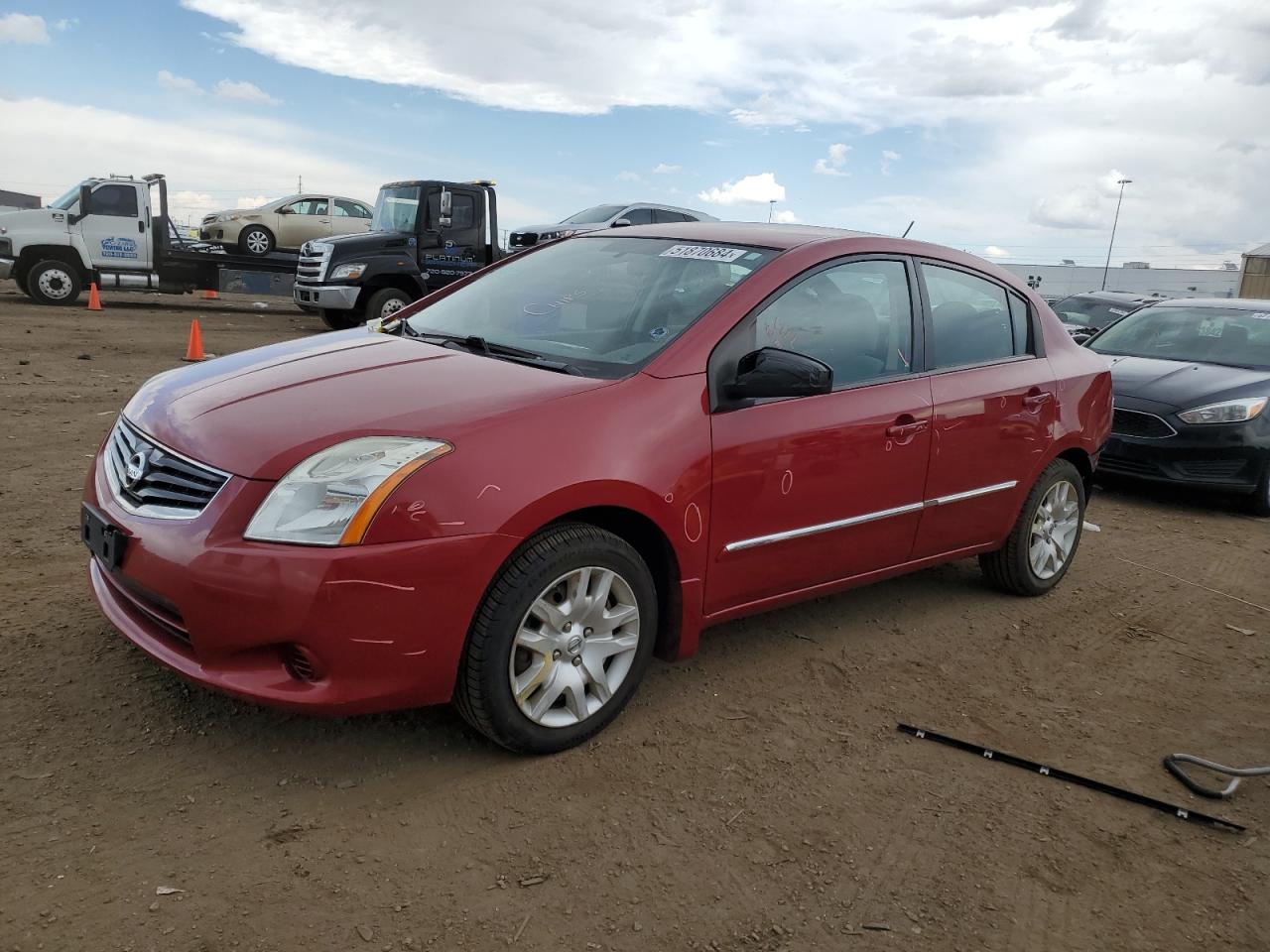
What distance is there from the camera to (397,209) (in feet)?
50.4

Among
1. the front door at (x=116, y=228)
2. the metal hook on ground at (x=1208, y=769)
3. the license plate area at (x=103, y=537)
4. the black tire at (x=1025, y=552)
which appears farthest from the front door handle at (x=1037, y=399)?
the front door at (x=116, y=228)

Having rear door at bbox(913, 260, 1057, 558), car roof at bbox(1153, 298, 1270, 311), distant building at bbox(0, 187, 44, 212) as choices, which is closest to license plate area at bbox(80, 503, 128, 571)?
rear door at bbox(913, 260, 1057, 558)

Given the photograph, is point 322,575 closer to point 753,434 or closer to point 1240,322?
point 753,434

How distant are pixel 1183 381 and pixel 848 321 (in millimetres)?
5067

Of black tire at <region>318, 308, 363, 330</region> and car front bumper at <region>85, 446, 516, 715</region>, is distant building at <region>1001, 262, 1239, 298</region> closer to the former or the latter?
black tire at <region>318, 308, 363, 330</region>

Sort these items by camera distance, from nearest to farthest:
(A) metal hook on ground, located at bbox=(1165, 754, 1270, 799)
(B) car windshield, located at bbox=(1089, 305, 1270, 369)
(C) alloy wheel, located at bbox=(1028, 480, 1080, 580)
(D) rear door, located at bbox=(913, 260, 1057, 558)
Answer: (A) metal hook on ground, located at bbox=(1165, 754, 1270, 799)
(D) rear door, located at bbox=(913, 260, 1057, 558)
(C) alloy wheel, located at bbox=(1028, 480, 1080, 580)
(B) car windshield, located at bbox=(1089, 305, 1270, 369)

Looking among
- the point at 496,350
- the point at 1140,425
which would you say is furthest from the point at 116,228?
the point at 496,350

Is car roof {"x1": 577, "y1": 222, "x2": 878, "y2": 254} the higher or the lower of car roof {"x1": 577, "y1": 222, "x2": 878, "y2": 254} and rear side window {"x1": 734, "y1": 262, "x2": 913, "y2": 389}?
the higher

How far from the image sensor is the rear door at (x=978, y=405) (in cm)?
436

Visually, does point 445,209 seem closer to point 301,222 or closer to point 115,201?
point 115,201

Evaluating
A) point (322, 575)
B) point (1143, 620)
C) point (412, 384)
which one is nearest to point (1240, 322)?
point (1143, 620)

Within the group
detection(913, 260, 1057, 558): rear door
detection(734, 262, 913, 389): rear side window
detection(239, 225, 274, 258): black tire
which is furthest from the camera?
detection(239, 225, 274, 258): black tire

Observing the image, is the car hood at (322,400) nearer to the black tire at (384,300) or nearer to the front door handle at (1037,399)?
the front door handle at (1037,399)

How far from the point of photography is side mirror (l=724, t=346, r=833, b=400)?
11.4 feet
